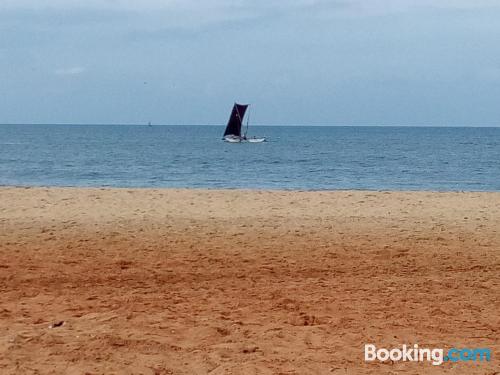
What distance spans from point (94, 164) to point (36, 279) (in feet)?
140

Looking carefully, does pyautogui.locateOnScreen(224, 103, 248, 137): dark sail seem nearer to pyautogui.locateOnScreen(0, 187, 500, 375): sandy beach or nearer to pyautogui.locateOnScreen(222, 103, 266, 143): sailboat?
pyautogui.locateOnScreen(222, 103, 266, 143): sailboat

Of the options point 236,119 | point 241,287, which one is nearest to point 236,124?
point 236,119

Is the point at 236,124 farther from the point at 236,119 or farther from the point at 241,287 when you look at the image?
the point at 241,287

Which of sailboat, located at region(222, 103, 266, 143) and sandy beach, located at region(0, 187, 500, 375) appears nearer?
sandy beach, located at region(0, 187, 500, 375)

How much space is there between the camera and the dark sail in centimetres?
7481

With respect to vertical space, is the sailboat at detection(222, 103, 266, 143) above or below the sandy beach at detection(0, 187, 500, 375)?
above

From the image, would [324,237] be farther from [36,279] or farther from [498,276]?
[36,279]

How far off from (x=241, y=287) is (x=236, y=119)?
72.1 metres

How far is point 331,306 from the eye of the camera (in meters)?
7.30

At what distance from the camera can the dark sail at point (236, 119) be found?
74812 millimetres

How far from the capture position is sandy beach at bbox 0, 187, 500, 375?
5684 millimetres

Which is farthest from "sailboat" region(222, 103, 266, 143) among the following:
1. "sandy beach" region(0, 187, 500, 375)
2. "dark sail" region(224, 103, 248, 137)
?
"sandy beach" region(0, 187, 500, 375)

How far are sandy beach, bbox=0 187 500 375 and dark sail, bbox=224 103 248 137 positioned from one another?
6013 cm

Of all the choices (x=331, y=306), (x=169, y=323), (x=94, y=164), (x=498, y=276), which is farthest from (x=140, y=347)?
(x=94, y=164)
